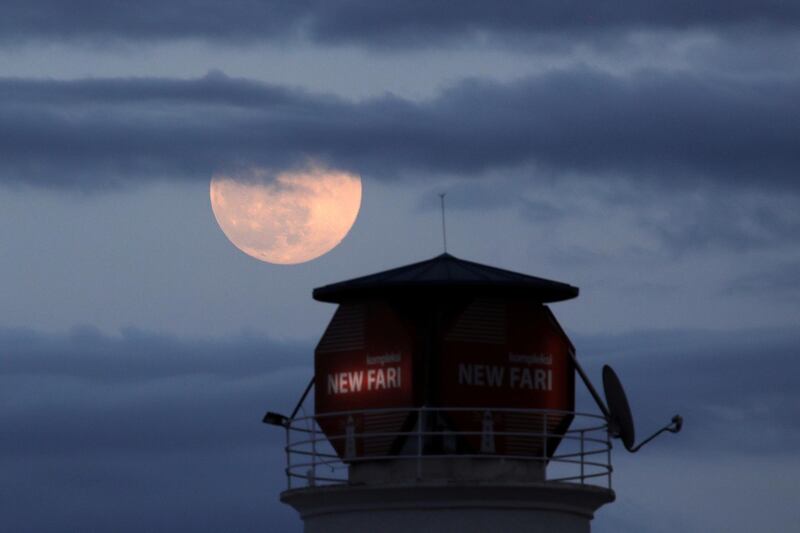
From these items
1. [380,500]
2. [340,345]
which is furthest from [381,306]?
[380,500]

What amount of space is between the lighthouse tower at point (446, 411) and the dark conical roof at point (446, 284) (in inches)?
1.4

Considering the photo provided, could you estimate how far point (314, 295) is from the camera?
4141 cm

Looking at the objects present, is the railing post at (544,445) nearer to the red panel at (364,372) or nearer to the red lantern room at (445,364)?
the red lantern room at (445,364)

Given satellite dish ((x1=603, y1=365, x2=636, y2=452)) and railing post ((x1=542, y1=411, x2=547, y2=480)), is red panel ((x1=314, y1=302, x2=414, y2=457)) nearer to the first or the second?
railing post ((x1=542, y1=411, x2=547, y2=480))

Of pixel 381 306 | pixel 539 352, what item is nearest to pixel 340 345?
pixel 381 306

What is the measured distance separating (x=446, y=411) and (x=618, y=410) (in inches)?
158

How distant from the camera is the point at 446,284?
3969cm

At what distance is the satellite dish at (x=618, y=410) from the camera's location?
4084cm

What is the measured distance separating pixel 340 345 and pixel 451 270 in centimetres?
265

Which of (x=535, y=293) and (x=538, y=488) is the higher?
(x=535, y=293)

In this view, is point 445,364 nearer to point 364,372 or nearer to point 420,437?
point 420,437

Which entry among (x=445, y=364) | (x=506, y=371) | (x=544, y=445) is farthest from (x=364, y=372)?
(x=544, y=445)

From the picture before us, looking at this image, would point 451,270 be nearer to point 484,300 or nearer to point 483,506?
point 484,300

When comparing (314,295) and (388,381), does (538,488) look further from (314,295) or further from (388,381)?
(314,295)
